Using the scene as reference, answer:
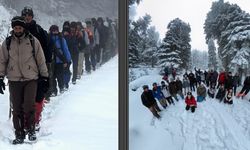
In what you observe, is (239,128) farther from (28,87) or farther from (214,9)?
(28,87)

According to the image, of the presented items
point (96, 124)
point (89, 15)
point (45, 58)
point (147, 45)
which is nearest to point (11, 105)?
point (45, 58)

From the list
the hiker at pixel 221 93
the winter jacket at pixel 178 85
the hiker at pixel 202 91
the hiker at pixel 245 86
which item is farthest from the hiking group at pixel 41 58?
the hiker at pixel 245 86

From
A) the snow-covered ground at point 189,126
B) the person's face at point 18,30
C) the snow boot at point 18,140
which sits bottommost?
the snow boot at point 18,140

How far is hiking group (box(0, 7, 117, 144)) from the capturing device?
7.23 feet

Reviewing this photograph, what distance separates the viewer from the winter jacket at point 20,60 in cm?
219

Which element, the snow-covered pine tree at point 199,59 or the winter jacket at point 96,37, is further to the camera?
the winter jacket at point 96,37

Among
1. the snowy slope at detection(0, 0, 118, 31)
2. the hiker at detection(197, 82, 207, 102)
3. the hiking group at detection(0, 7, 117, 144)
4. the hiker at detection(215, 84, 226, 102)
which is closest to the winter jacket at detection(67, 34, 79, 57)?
the hiking group at detection(0, 7, 117, 144)

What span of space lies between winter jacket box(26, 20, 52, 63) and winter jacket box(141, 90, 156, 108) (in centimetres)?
57

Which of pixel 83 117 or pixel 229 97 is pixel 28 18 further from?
pixel 229 97

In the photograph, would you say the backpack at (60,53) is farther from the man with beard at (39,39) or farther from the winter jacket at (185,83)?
the winter jacket at (185,83)

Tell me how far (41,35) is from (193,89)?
2.98ft

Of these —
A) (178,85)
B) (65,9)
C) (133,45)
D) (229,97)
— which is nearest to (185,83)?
(178,85)

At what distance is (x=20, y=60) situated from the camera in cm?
220

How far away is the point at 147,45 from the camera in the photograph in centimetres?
222
